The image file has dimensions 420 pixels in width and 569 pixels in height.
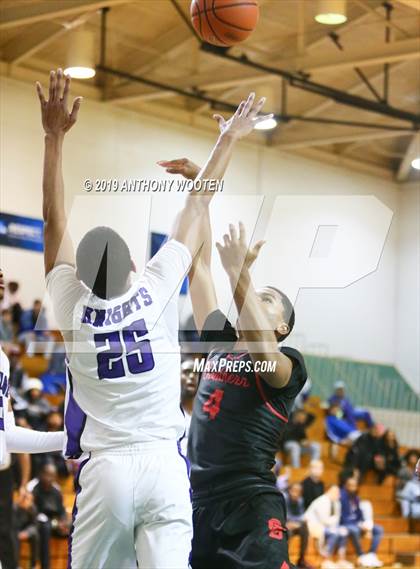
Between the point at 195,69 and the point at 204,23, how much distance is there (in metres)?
10.8

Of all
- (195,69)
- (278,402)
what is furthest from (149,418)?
(195,69)

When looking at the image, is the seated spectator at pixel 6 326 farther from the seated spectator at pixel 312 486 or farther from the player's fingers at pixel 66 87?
the player's fingers at pixel 66 87

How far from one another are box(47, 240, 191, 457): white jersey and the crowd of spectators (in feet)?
6.22

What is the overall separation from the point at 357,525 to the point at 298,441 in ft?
8.30

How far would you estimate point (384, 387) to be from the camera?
773 inches

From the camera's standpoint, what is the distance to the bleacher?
16141 mm

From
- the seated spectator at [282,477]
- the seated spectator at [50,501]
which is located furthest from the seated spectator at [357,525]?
the seated spectator at [50,501]

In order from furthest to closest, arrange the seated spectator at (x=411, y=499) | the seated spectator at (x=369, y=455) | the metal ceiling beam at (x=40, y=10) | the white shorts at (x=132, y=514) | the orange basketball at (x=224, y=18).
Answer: the seated spectator at (x=369, y=455) → the seated spectator at (x=411, y=499) → the metal ceiling beam at (x=40, y=10) → the orange basketball at (x=224, y=18) → the white shorts at (x=132, y=514)

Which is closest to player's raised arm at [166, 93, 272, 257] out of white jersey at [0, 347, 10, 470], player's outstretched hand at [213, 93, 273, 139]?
player's outstretched hand at [213, 93, 273, 139]

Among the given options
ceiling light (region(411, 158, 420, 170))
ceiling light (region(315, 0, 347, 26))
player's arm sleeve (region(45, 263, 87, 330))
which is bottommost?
player's arm sleeve (region(45, 263, 87, 330))

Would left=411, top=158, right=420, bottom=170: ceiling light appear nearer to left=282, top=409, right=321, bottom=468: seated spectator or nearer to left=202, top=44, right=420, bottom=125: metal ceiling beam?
left=202, top=44, right=420, bottom=125: metal ceiling beam

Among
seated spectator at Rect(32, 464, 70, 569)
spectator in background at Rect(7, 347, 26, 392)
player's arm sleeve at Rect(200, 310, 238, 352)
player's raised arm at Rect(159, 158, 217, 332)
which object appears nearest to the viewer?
player's arm sleeve at Rect(200, 310, 238, 352)

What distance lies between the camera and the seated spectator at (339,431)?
738 inches

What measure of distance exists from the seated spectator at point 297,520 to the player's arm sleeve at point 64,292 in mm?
10075
